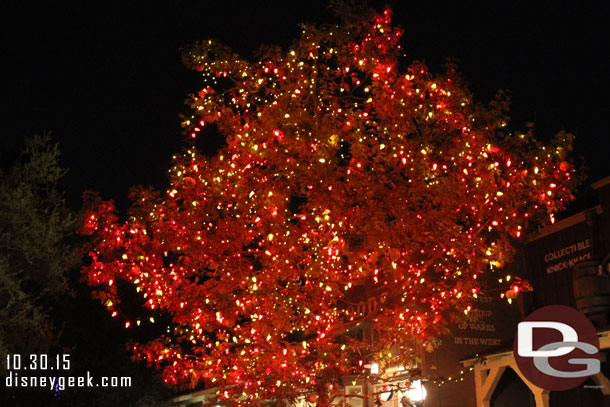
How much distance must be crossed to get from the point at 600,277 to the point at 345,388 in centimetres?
1081

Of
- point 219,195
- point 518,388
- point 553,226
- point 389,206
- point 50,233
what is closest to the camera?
point 389,206

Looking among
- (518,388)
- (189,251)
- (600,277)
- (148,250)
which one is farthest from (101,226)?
(518,388)

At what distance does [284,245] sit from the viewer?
11.4m

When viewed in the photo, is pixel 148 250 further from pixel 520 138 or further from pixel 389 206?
pixel 520 138

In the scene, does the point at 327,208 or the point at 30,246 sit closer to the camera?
the point at 327,208

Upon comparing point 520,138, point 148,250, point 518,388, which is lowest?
point 518,388

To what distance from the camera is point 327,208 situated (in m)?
10.5

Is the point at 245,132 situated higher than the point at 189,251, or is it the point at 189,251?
the point at 245,132

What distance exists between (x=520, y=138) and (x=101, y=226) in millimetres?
8038

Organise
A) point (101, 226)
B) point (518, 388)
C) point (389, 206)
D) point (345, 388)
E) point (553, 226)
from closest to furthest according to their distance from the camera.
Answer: point (389, 206), point (101, 226), point (553, 226), point (518, 388), point (345, 388)

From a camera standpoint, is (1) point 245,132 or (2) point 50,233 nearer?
(1) point 245,132

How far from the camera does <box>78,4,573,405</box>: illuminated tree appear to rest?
10.8 m

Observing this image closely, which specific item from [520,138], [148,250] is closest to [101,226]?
[148,250]

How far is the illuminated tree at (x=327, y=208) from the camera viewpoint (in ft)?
Answer: 35.3
